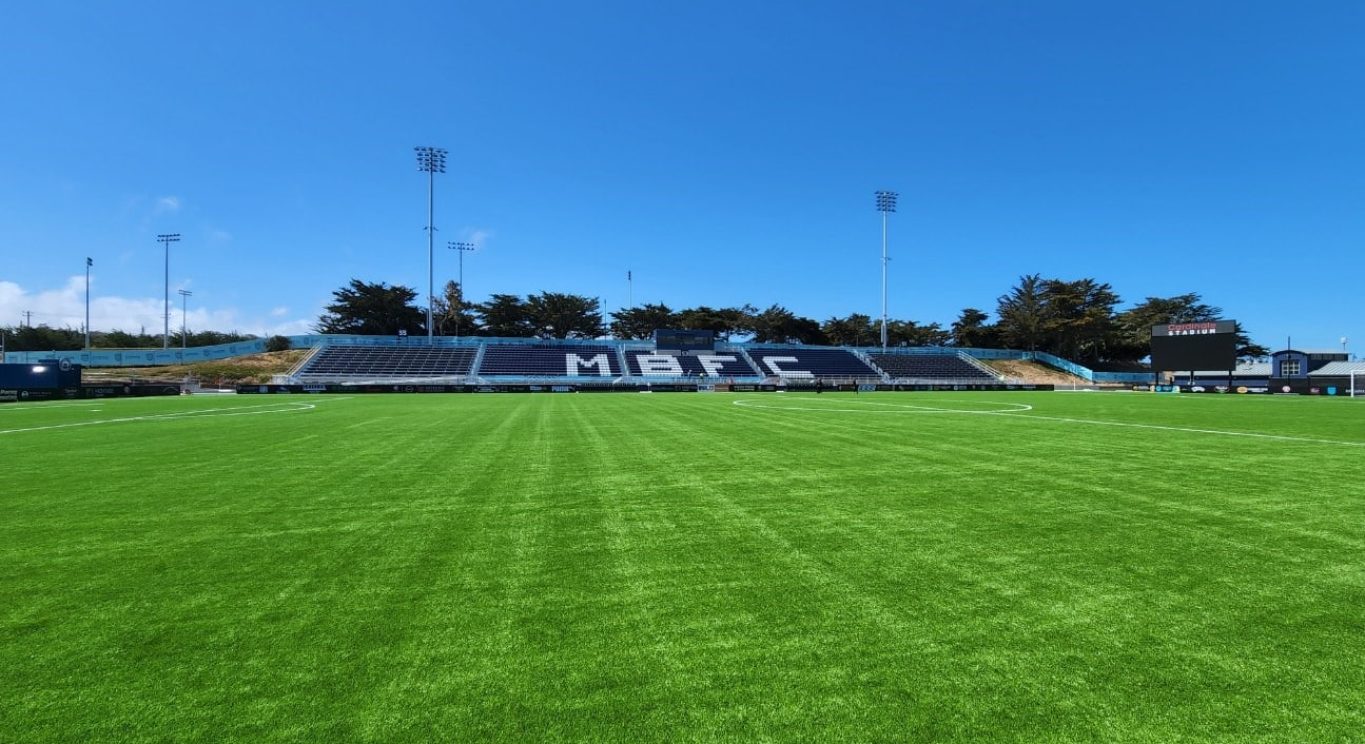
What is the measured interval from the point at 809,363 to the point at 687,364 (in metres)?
12.7

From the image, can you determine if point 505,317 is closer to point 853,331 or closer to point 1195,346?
point 853,331

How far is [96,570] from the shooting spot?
3559mm

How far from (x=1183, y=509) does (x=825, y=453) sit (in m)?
4.24

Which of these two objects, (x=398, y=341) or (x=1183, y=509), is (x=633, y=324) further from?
(x=1183, y=509)

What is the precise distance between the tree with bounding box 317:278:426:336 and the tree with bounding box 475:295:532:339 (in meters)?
8.34

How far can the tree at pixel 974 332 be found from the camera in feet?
261

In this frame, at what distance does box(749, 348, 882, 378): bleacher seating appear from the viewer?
56.3 meters

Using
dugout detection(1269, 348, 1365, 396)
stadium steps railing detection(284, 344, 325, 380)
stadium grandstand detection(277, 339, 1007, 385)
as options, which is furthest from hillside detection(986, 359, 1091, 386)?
stadium steps railing detection(284, 344, 325, 380)

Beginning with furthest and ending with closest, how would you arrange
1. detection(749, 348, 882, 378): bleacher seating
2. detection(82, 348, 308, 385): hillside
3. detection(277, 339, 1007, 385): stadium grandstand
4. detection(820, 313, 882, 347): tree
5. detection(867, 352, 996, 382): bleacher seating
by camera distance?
detection(820, 313, 882, 347): tree
detection(867, 352, 996, 382): bleacher seating
detection(749, 348, 882, 378): bleacher seating
detection(277, 339, 1007, 385): stadium grandstand
detection(82, 348, 308, 385): hillside

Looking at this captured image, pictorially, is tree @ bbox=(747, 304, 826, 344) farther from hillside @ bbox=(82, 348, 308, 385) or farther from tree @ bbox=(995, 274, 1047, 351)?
hillside @ bbox=(82, 348, 308, 385)

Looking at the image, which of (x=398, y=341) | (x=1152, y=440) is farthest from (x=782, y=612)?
(x=398, y=341)

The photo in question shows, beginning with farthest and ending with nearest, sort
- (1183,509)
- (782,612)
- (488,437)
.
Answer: (488,437) → (1183,509) → (782,612)

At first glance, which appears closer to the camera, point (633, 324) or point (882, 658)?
point (882, 658)

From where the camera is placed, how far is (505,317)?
70688 mm
